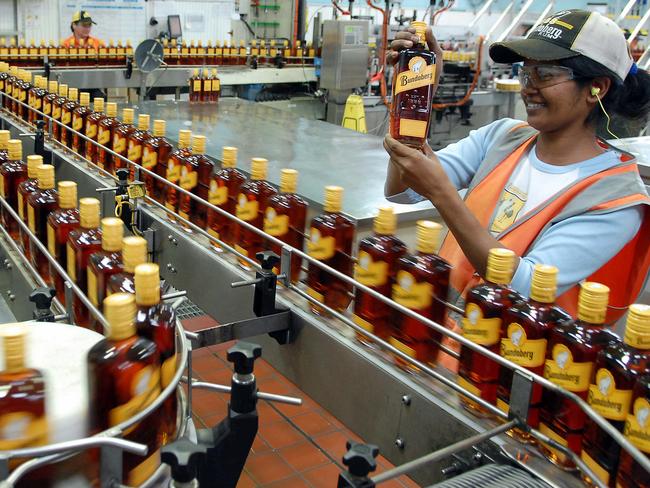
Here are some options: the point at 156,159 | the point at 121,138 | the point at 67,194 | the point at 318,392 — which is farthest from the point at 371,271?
the point at 121,138

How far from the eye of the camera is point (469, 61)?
21.3 feet

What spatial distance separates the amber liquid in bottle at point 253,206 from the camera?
1510 mm

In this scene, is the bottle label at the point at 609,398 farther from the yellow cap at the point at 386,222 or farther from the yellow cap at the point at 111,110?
the yellow cap at the point at 111,110

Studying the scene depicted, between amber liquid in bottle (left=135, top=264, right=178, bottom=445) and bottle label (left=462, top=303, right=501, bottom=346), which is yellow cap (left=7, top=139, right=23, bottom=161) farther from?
bottle label (left=462, top=303, right=501, bottom=346)

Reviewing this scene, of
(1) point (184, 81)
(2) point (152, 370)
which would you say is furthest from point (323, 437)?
(1) point (184, 81)

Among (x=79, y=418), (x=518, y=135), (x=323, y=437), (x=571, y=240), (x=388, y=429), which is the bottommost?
(x=323, y=437)

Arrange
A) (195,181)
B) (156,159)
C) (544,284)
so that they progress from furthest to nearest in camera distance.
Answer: (156,159) → (195,181) → (544,284)

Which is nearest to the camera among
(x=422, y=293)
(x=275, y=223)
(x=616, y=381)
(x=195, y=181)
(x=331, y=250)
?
(x=616, y=381)

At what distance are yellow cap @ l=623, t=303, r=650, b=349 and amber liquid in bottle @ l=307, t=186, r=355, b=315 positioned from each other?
1.89 feet

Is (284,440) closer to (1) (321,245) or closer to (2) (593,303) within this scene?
(1) (321,245)

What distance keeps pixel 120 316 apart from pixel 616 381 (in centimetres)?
64

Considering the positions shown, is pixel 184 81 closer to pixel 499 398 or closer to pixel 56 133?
pixel 56 133

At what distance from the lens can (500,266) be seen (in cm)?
101

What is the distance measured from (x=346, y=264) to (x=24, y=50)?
4.04m
